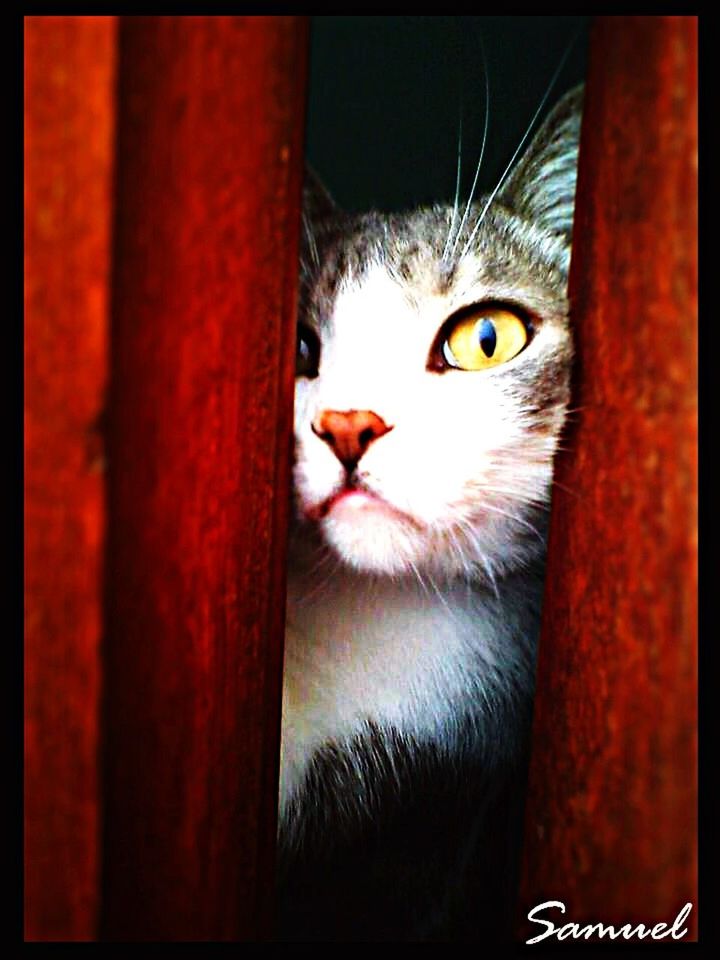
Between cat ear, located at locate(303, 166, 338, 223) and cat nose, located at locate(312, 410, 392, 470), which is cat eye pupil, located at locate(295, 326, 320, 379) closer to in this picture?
cat nose, located at locate(312, 410, 392, 470)

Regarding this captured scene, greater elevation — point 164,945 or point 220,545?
point 220,545

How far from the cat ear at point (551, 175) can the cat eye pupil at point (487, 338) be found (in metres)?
0.19

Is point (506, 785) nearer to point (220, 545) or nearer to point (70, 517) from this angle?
point (220, 545)

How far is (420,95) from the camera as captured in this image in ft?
3.50

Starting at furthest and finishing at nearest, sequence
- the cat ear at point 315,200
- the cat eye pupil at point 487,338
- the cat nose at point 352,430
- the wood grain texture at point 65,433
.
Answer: the cat ear at point 315,200, the cat eye pupil at point 487,338, the cat nose at point 352,430, the wood grain texture at point 65,433

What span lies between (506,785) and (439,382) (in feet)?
1.58

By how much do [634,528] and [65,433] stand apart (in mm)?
373

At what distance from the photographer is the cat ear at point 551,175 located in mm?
888

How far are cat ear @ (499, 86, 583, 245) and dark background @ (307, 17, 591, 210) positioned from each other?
7 cm

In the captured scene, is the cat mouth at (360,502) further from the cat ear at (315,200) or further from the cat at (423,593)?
the cat ear at (315,200)

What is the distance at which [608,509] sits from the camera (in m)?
0.55

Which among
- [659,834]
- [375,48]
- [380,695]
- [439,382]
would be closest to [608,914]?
[659,834]

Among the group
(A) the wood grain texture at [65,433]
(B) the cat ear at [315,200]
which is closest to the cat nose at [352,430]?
(A) the wood grain texture at [65,433]

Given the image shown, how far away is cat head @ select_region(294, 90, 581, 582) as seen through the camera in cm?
74
